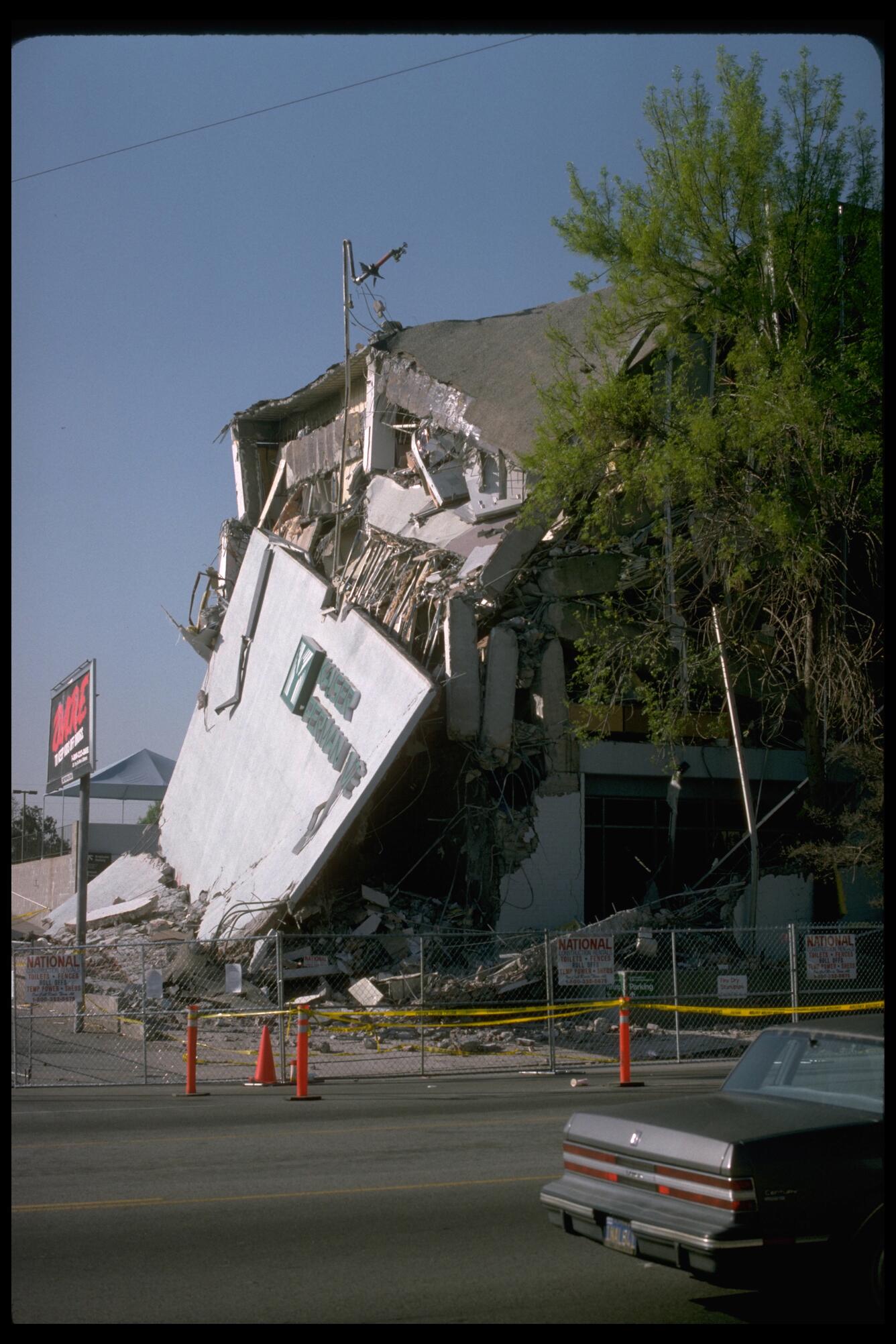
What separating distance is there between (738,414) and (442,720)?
7.40m

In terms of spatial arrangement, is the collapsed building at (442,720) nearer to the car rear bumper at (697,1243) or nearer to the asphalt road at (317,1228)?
the asphalt road at (317,1228)

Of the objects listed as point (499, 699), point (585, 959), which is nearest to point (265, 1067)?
point (585, 959)

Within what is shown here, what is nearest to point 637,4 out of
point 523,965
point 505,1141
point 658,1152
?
point 658,1152

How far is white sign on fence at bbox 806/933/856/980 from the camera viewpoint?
17.2 m

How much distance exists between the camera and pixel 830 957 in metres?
17.3

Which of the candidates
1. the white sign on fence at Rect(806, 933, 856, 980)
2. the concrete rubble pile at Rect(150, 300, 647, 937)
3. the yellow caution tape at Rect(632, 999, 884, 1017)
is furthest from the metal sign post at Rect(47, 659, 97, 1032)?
the white sign on fence at Rect(806, 933, 856, 980)

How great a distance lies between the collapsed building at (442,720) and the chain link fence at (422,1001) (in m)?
1.32

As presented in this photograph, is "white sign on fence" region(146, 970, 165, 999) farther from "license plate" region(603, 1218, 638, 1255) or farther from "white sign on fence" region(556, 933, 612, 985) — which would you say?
"license plate" region(603, 1218, 638, 1255)

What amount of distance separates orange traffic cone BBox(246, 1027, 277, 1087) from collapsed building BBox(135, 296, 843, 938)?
20.8ft

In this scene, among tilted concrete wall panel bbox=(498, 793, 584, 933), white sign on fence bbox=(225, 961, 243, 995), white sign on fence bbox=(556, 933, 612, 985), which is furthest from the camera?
tilted concrete wall panel bbox=(498, 793, 584, 933)

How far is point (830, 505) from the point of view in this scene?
20.6 meters

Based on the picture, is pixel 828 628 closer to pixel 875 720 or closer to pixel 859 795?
pixel 875 720

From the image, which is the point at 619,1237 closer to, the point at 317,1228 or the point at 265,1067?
the point at 317,1228
